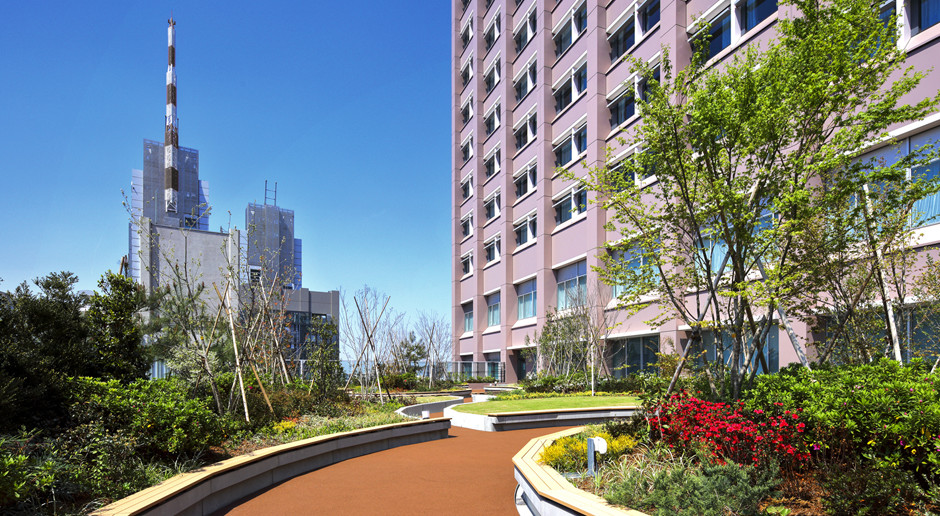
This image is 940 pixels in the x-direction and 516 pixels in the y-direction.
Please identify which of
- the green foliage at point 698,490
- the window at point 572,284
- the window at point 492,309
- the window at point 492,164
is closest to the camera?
the green foliage at point 698,490

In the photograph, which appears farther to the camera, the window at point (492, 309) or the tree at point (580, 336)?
the window at point (492, 309)

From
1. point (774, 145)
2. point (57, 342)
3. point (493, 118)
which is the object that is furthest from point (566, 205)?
point (57, 342)

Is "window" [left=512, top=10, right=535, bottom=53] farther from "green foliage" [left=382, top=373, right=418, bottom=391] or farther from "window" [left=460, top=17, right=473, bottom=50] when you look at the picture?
"green foliage" [left=382, top=373, right=418, bottom=391]

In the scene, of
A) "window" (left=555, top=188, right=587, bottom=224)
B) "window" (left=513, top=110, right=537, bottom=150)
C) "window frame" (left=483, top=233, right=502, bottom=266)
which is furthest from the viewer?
"window frame" (left=483, top=233, right=502, bottom=266)

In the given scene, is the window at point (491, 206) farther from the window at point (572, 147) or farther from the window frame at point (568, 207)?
the window frame at point (568, 207)

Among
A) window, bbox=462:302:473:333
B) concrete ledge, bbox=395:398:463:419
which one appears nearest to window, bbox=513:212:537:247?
window, bbox=462:302:473:333

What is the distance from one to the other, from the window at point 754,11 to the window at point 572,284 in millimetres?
13674

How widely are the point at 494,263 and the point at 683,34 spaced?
2274 centimetres

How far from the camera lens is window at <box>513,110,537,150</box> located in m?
38.7

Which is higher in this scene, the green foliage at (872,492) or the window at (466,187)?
A: the window at (466,187)

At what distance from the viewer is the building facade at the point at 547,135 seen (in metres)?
23.0

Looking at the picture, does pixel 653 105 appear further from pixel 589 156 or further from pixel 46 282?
pixel 589 156

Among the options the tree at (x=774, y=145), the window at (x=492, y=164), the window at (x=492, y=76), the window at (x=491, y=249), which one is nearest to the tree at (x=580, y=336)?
the window at (x=491, y=249)

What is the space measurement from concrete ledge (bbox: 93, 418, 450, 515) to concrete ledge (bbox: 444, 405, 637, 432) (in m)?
2.63
